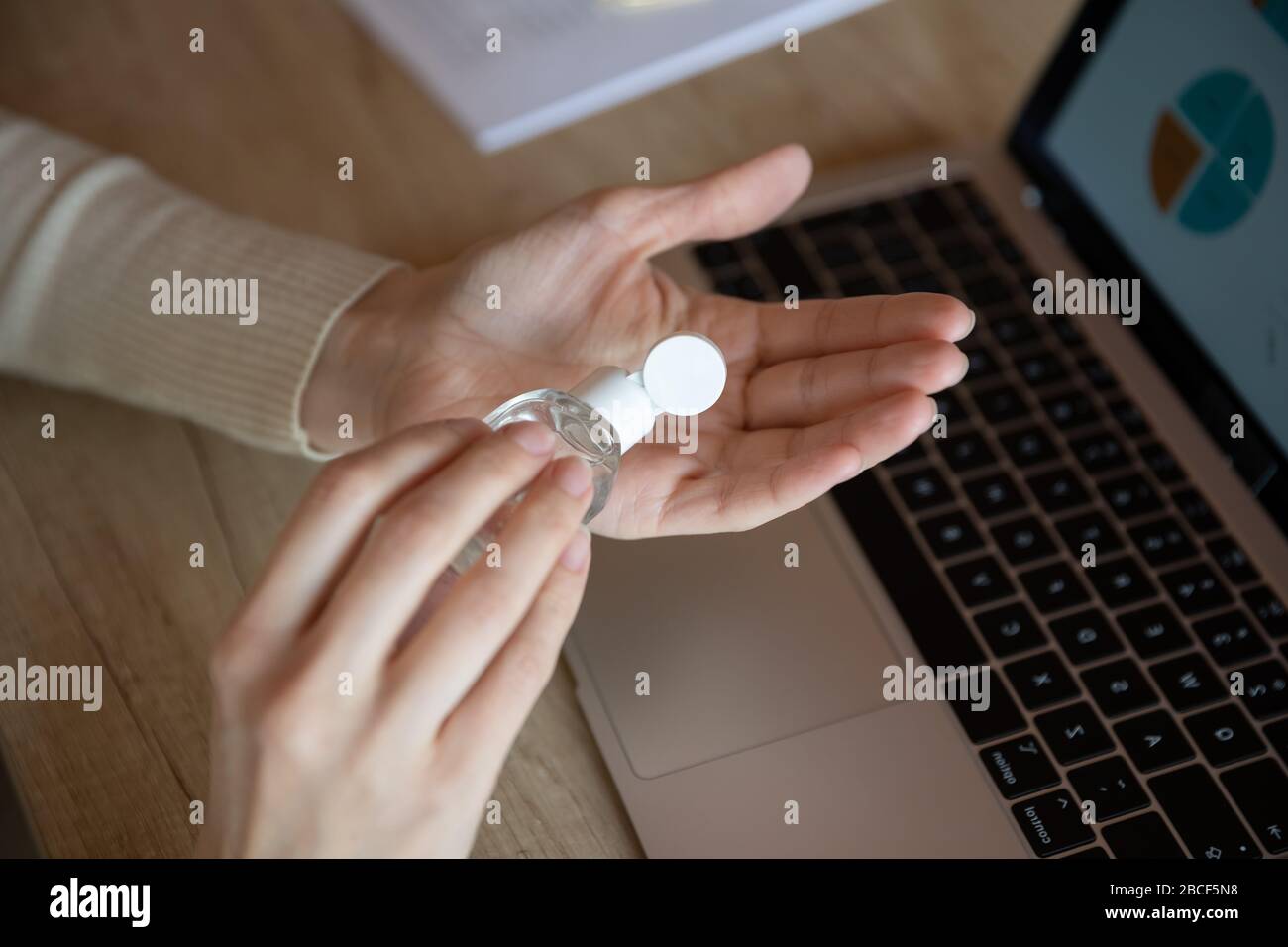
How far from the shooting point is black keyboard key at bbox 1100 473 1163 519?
786 millimetres

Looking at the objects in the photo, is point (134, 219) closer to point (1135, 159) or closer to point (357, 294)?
point (357, 294)

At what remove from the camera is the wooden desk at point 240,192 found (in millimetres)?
667

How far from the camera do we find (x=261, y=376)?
79cm

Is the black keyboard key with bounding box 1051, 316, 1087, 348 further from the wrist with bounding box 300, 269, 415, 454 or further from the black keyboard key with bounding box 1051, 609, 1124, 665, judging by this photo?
the wrist with bounding box 300, 269, 415, 454

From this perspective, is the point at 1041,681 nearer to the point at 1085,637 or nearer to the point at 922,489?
the point at 1085,637

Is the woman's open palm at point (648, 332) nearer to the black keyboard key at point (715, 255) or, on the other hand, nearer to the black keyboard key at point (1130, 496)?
the black keyboard key at point (715, 255)

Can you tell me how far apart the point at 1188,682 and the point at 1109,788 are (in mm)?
100

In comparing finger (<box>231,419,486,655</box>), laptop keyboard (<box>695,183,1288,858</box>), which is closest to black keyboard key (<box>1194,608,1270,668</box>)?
laptop keyboard (<box>695,183,1288,858</box>)

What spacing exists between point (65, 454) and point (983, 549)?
2.18ft

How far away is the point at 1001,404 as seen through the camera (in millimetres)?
841

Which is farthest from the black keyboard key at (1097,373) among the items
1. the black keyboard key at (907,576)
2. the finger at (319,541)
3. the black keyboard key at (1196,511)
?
the finger at (319,541)

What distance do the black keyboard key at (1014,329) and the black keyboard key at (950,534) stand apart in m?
0.18

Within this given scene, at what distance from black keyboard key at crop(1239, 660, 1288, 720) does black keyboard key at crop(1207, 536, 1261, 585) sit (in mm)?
63
